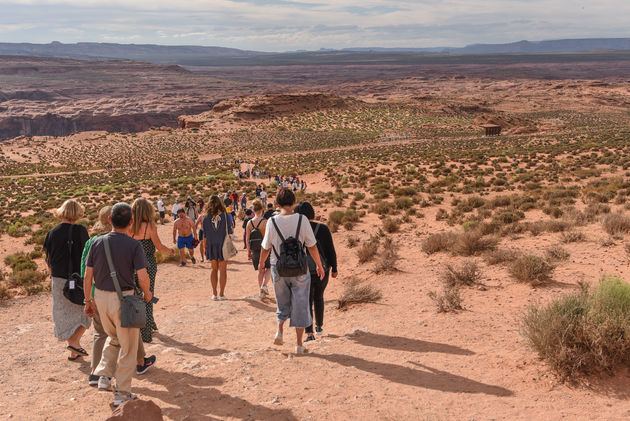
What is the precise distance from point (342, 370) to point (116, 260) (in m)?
2.50

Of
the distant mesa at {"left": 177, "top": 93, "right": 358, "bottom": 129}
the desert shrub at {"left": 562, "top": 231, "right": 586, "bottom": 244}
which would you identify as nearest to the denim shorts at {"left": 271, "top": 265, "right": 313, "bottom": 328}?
the desert shrub at {"left": 562, "top": 231, "right": 586, "bottom": 244}

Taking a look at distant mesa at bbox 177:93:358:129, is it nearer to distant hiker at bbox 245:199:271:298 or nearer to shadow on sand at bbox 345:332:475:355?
distant hiker at bbox 245:199:271:298

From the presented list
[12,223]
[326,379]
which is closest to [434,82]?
[12,223]

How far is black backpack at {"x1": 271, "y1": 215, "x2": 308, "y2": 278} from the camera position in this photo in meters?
4.82

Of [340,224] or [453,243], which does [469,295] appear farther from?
[340,224]

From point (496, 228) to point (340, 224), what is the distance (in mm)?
5807

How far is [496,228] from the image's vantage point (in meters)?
11.2

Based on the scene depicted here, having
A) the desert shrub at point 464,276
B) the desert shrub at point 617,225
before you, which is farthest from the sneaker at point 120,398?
the desert shrub at point 617,225

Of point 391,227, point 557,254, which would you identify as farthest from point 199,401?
point 391,227

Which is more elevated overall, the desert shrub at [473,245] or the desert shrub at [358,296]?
the desert shrub at [473,245]

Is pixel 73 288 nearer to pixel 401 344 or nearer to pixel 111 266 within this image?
pixel 111 266

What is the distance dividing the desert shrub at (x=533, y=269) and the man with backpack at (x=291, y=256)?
12.1ft

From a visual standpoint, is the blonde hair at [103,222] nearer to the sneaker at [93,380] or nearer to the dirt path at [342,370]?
the sneaker at [93,380]

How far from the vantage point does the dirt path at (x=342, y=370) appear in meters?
4.03
